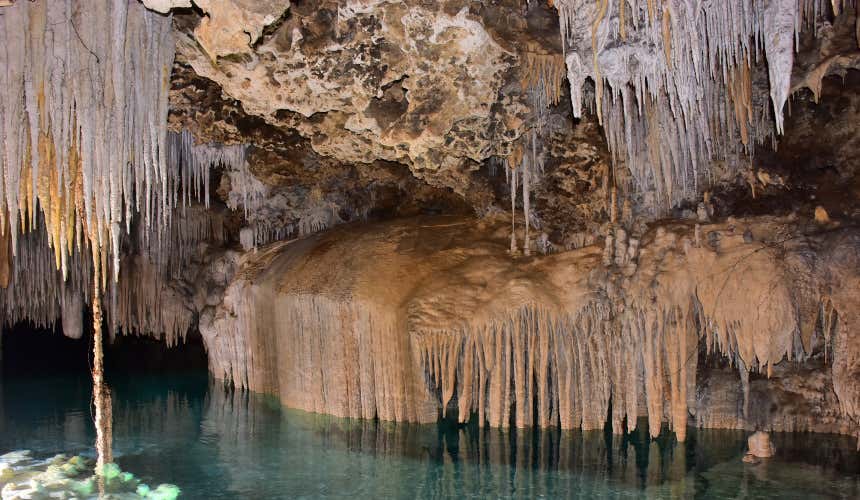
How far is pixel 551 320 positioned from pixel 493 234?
6.08 feet

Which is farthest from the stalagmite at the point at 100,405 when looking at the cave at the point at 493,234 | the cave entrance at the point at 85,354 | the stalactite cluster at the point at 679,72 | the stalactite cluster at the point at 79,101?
the cave entrance at the point at 85,354

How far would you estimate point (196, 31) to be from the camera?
260 inches

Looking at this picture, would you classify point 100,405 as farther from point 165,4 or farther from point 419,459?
point 165,4

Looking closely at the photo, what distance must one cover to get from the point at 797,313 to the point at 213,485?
5733 mm

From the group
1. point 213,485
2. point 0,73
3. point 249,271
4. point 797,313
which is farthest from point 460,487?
point 249,271

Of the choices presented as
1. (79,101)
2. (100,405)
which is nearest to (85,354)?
(100,405)

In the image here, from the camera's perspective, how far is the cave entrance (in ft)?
47.8

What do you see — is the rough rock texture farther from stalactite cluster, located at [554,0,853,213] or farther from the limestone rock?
the limestone rock

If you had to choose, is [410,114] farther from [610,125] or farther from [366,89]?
[610,125]

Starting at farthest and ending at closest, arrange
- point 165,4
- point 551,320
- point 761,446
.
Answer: point 551,320
point 761,446
point 165,4

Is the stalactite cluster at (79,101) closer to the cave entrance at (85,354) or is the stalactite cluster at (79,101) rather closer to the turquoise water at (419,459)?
the turquoise water at (419,459)

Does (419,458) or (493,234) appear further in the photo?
(493,234)

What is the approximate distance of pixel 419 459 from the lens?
8.23 meters

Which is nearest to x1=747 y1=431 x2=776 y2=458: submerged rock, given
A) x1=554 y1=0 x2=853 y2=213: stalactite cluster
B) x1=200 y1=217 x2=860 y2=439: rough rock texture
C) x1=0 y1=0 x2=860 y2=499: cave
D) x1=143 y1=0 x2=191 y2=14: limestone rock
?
x1=0 y1=0 x2=860 y2=499: cave
